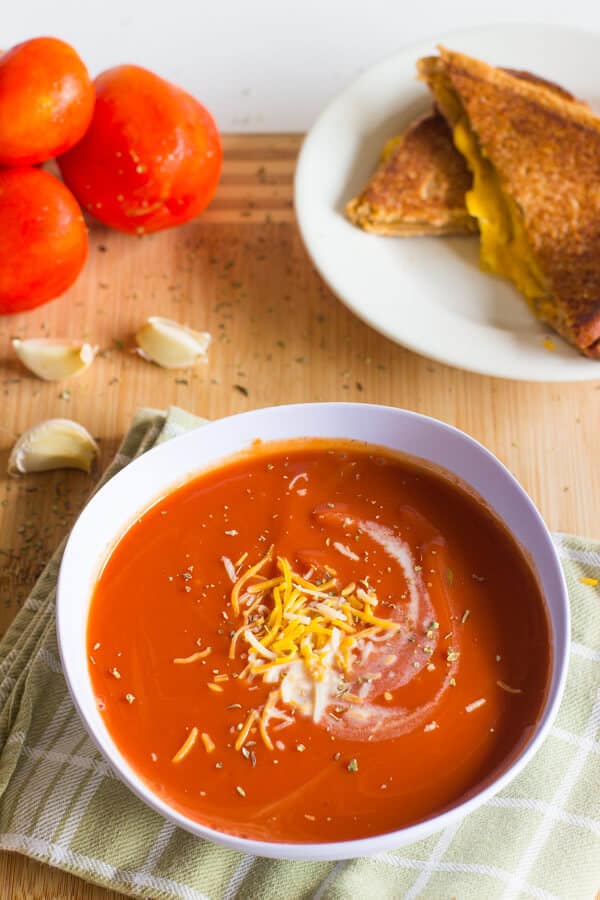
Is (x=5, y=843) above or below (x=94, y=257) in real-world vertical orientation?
below

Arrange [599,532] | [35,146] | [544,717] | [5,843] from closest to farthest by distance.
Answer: [544,717], [5,843], [599,532], [35,146]

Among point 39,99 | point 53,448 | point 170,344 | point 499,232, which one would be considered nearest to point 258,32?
point 39,99

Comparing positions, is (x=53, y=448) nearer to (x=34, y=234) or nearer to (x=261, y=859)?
(x=34, y=234)

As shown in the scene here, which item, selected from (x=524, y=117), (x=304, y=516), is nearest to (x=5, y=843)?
(x=304, y=516)

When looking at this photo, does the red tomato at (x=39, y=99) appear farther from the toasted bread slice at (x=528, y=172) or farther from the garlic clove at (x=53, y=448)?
the toasted bread slice at (x=528, y=172)

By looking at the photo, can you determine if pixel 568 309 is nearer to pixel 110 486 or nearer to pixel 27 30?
pixel 110 486

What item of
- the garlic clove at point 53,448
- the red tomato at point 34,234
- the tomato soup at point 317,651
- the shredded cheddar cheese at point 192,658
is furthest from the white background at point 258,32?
the shredded cheddar cheese at point 192,658
